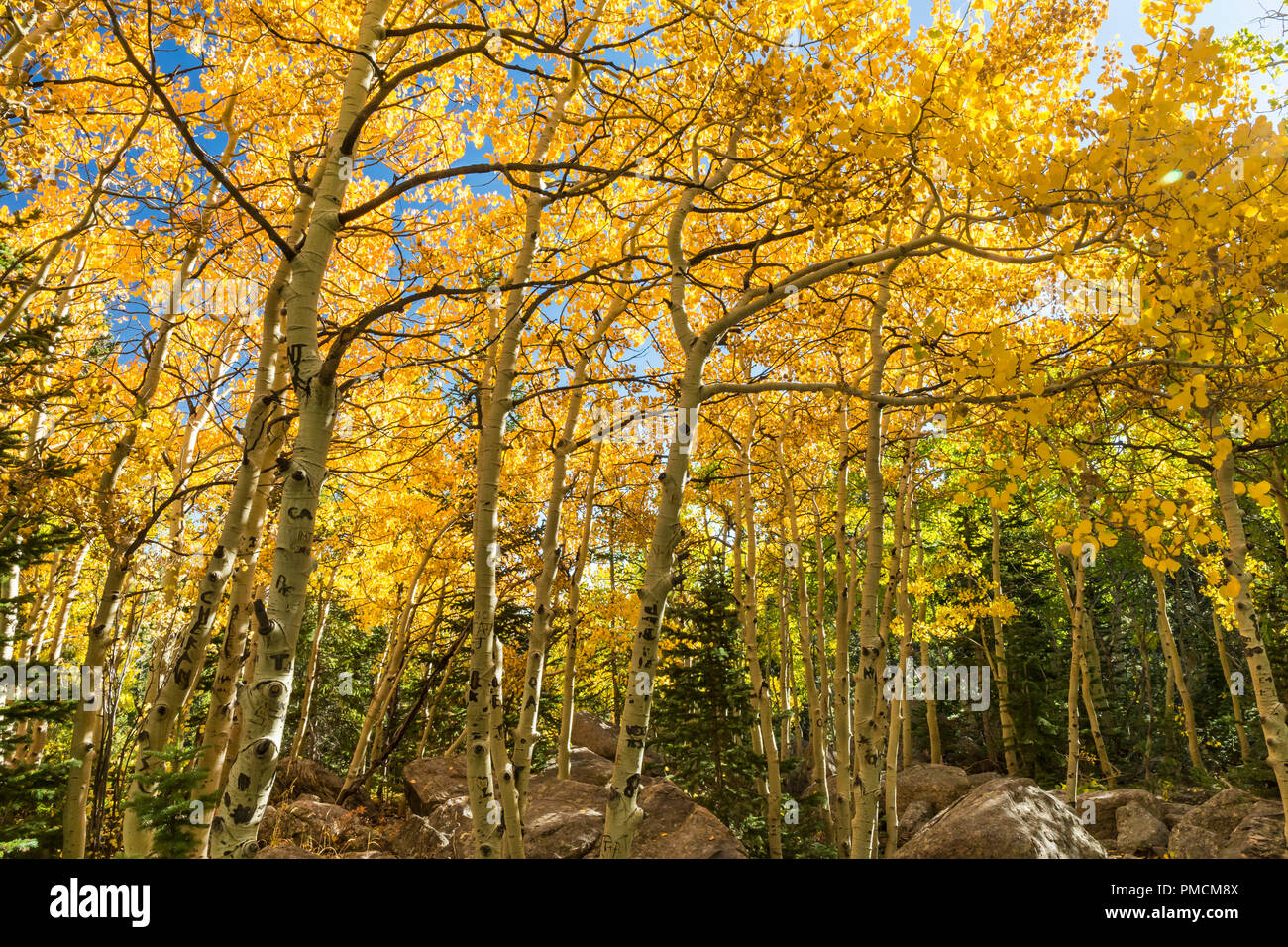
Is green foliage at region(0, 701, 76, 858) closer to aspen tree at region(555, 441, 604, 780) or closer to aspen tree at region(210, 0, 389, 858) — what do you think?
aspen tree at region(210, 0, 389, 858)

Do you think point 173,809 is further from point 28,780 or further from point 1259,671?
point 1259,671

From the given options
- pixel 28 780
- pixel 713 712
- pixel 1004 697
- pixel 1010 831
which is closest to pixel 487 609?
pixel 28 780

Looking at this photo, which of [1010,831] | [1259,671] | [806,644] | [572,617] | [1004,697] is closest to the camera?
[1259,671]

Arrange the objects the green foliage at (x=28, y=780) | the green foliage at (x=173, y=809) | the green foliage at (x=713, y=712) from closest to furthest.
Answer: the green foliage at (x=173, y=809)
the green foliage at (x=28, y=780)
the green foliage at (x=713, y=712)

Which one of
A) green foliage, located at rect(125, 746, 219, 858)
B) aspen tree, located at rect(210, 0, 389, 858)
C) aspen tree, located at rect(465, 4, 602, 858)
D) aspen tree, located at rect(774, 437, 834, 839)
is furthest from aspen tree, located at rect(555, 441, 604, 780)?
aspen tree, located at rect(210, 0, 389, 858)

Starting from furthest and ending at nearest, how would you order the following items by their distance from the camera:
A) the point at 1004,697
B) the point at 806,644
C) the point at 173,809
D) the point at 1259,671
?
the point at 1004,697 < the point at 806,644 < the point at 1259,671 < the point at 173,809

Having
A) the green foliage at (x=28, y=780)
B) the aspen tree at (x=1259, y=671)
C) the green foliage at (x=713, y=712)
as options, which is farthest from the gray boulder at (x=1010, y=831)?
the green foliage at (x=28, y=780)

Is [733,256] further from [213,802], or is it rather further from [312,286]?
[213,802]

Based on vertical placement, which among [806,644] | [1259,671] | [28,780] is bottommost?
[28,780]

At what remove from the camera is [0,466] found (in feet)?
15.8

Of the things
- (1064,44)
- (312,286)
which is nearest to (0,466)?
(312,286)

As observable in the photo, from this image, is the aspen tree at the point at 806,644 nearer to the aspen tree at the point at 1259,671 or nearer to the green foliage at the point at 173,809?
the aspen tree at the point at 1259,671

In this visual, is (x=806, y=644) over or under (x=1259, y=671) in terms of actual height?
under

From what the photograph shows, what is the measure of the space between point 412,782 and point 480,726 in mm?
8200
